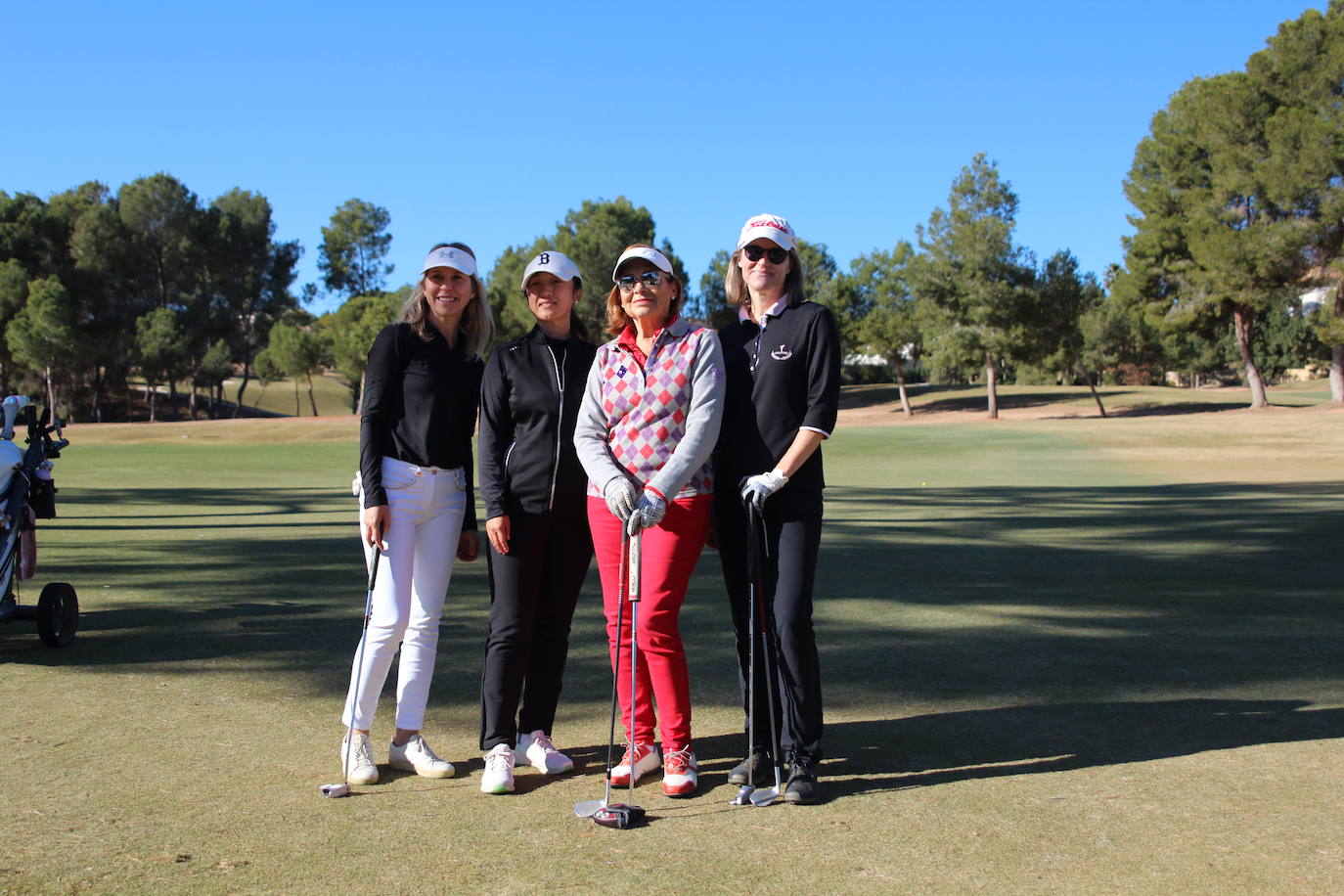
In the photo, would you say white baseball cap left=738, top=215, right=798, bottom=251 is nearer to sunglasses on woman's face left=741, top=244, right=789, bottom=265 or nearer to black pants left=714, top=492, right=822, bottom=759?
sunglasses on woman's face left=741, top=244, right=789, bottom=265

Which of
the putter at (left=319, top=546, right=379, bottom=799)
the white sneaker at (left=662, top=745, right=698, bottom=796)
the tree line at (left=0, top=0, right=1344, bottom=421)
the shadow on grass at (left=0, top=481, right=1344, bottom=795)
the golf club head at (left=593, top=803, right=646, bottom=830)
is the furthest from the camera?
the tree line at (left=0, top=0, right=1344, bottom=421)

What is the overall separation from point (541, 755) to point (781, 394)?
182 centimetres

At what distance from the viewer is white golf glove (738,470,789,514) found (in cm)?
443

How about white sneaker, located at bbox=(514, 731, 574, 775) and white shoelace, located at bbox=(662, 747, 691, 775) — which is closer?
white shoelace, located at bbox=(662, 747, 691, 775)

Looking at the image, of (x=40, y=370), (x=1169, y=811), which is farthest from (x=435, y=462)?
(x=40, y=370)

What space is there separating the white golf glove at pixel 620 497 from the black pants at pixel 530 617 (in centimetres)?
50

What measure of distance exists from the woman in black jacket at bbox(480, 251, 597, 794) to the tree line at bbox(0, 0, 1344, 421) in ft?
113

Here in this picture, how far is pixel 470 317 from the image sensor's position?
5121 mm

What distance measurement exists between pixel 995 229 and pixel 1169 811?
52.1 m

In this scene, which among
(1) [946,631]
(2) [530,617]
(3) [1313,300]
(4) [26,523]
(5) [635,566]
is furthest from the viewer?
(3) [1313,300]

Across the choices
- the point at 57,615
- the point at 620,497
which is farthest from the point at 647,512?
the point at 57,615

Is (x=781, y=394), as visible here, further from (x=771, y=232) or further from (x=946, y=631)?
(x=946, y=631)

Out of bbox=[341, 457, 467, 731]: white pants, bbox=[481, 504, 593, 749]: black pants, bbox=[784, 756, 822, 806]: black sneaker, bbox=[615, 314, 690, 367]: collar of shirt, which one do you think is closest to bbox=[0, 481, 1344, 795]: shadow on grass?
bbox=[784, 756, 822, 806]: black sneaker

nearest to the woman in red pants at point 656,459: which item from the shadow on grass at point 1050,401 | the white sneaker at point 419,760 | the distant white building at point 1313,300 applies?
the white sneaker at point 419,760
